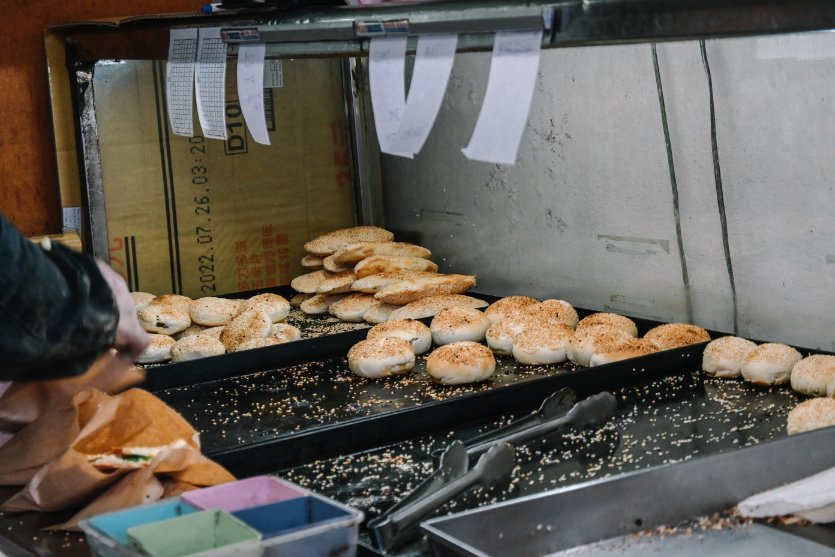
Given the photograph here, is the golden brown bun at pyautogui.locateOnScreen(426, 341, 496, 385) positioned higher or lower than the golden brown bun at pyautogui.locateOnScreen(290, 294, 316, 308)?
lower

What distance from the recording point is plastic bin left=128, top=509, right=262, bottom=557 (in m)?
1.51

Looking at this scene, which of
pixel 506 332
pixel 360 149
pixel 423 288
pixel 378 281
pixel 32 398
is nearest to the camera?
pixel 32 398

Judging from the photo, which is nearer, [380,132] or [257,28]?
[380,132]

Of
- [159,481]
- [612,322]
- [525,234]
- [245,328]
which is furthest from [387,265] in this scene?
[159,481]

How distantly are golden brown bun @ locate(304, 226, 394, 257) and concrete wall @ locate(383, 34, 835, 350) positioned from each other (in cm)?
28

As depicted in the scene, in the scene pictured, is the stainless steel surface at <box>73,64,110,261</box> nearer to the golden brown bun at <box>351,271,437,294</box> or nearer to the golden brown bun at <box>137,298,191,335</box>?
the golden brown bun at <box>137,298,191,335</box>

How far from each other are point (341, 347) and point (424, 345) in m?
0.26

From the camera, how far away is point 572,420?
2.46 metres

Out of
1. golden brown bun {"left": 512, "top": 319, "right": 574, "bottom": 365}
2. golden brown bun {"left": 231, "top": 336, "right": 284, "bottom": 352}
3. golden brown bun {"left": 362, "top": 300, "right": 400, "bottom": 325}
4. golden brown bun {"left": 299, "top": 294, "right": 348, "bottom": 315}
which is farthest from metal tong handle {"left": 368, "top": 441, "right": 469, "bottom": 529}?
golden brown bun {"left": 299, "top": 294, "right": 348, "bottom": 315}

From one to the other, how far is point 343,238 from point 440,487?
222 centimetres

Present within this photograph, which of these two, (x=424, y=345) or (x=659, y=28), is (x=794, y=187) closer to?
(x=424, y=345)

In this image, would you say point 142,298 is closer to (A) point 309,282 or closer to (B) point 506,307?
(A) point 309,282

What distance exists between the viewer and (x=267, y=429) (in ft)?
8.77

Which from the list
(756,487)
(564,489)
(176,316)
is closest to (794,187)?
(756,487)
